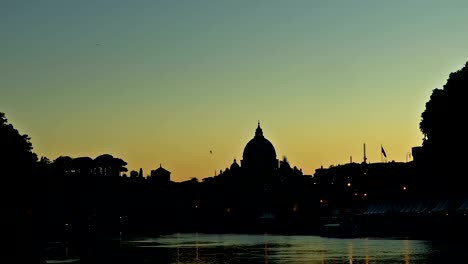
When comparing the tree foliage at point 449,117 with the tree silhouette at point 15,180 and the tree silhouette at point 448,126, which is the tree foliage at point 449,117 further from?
the tree silhouette at point 15,180

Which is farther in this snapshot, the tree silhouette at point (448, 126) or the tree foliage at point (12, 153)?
the tree silhouette at point (448, 126)

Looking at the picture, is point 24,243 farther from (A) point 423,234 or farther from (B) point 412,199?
(B) point 412,199

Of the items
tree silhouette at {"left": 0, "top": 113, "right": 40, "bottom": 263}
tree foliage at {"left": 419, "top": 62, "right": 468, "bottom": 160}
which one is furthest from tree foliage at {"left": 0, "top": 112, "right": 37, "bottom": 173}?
tree foliage at {"left": 419, "top": 62, "right": 468, "bottom": 160}

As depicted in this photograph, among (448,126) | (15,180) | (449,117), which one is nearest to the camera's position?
(15,180)

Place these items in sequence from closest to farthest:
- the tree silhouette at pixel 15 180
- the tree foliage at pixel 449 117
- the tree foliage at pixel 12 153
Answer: the tree silhouette at pixel 15 180
the tree foliage at pixel 12 153
the tree foliage at pixel 449 117

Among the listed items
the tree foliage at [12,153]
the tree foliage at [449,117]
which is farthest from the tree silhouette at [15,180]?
the tree foliage at [449,117]

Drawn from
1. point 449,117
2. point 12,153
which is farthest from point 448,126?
point 12,153

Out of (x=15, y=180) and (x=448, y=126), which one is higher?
(x=448, y=126)

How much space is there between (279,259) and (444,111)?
36.1 meters

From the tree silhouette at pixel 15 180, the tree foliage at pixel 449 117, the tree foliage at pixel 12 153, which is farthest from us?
the tree foliage at pixel 449 117

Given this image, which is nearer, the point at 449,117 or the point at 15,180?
the point at 15,180

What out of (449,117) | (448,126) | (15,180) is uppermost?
(449,117)

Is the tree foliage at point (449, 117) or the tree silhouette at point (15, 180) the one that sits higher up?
the tree foliage at point (449, 117)

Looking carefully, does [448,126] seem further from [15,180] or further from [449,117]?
[15,180]
